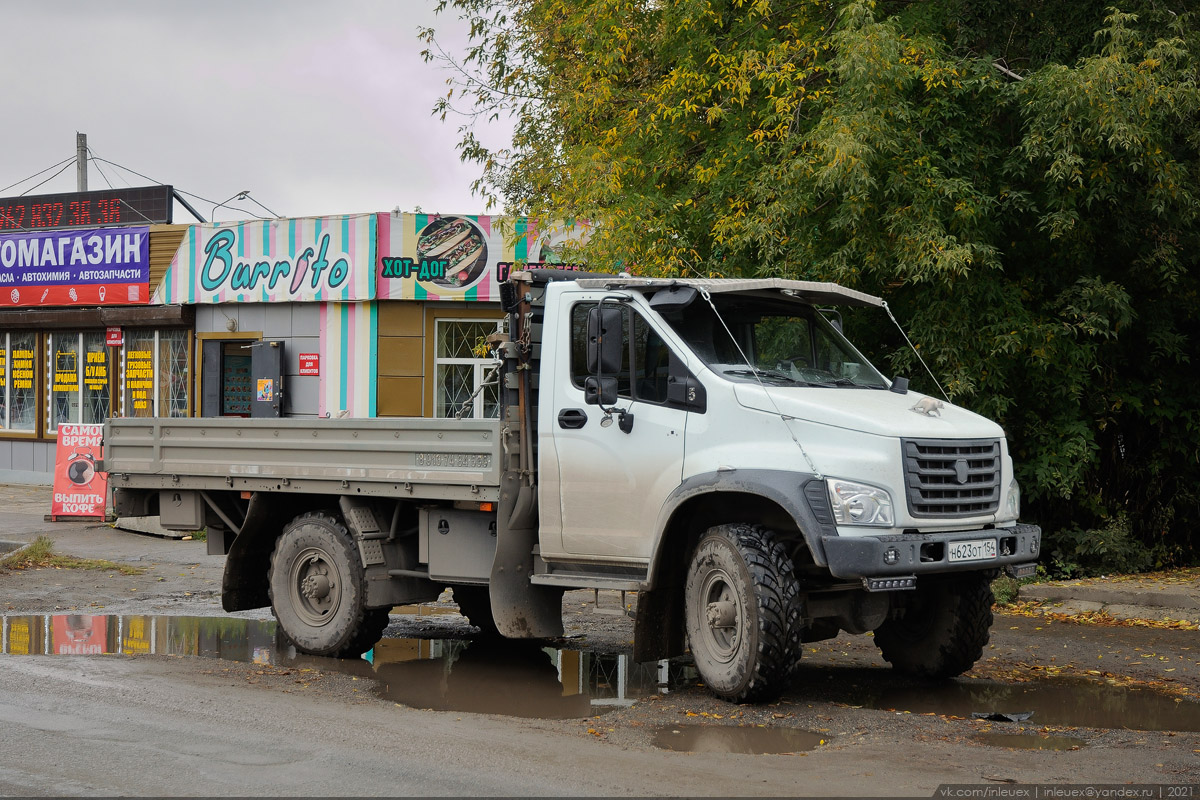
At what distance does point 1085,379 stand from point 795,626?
674 cm

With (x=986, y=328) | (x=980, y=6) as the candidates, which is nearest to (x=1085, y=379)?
(x=986, y=328)

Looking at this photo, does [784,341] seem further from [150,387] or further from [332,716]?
[150,387]

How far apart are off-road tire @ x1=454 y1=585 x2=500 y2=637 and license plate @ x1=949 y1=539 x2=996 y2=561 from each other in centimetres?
418

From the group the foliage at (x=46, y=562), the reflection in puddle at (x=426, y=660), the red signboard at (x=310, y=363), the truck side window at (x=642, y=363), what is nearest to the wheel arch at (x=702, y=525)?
the reflection in puddle at (x=426, y=660)

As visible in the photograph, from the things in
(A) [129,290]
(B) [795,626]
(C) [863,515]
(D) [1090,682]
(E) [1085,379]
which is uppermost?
(A) [129,290]

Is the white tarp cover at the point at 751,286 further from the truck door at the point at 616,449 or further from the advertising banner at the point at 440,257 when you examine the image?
the advertising banner at the point at 440,257

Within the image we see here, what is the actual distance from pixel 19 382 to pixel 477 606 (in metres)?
19.7

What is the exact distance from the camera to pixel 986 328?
1191 cm

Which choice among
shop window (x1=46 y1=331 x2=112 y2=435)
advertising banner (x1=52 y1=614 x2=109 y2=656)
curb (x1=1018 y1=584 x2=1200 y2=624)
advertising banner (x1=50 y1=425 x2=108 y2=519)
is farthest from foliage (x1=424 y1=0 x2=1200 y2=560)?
shop window (x1=46 y1=331 x2=112 y2=435)

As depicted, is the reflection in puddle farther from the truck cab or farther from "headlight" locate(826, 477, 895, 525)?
"headlight" locate(826, 477, 895, 525)

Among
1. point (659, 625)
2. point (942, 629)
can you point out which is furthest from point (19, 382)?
point (942, 629)

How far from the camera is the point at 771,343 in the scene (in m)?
8.05

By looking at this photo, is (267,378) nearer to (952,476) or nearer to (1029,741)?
(952,476)

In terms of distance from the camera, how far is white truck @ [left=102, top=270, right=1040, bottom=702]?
694 cm
